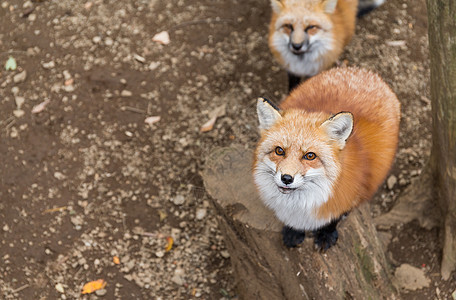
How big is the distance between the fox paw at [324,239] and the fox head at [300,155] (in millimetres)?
408

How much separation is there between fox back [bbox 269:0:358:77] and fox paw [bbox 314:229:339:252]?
217cm

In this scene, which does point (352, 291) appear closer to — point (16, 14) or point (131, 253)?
point (131, 253)

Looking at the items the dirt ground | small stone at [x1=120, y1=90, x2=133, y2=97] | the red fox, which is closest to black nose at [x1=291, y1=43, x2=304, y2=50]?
the dirt ground

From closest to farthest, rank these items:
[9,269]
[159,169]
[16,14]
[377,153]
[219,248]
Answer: [377,153], [9,269], [219,248], [159,169], [16,14]

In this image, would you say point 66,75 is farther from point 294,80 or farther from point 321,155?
point 321,155

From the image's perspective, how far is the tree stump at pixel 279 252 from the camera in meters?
3.19

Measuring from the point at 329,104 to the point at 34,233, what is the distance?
2.79 metres

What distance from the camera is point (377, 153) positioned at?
3152 millimetres

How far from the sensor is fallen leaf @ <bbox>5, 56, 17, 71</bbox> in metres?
5.41

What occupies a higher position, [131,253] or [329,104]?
[329,104]

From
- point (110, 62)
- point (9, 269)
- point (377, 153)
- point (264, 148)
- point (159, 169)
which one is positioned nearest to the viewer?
point (264, 148)

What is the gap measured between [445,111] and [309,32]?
183cm

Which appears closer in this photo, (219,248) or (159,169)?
Answer: (219,248)

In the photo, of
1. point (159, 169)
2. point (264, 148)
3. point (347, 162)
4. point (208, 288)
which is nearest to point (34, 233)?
point (159, 169)
